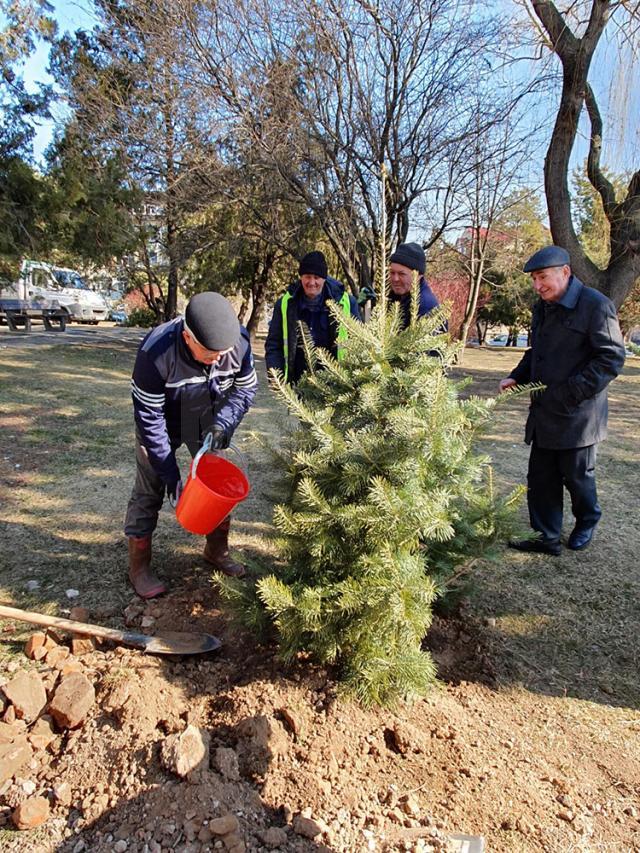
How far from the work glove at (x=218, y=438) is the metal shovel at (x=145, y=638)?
921 mm

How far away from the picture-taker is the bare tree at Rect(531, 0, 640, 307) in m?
6.68

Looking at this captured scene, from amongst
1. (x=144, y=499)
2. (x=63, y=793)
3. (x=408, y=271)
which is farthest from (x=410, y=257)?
(x=63, y=793)

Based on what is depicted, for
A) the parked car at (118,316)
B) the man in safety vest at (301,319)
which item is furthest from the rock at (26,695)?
the parked car at (118,316)

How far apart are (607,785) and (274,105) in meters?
10.0

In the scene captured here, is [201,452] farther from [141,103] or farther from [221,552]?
[141,103]

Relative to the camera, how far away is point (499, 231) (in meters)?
15.2

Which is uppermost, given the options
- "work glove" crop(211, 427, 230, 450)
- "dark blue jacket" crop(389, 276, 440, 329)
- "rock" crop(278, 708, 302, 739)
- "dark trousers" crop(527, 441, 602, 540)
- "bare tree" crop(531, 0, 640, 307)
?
"bare tree" crop(531, 0, 640, 307)

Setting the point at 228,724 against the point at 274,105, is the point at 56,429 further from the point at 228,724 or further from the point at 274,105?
the point at 274,105

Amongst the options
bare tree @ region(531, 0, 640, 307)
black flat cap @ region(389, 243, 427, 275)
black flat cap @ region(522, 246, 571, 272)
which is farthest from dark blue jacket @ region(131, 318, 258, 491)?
bare tree @ region(531, 0, 640, 307)

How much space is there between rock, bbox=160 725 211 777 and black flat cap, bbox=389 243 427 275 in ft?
8.04

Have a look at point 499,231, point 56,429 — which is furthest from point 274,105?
point 499,231

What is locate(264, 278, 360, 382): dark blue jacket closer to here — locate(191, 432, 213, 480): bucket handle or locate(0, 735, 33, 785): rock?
locate(191, 432, 213, 480): bucket handle

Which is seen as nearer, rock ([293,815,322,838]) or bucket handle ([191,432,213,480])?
rock ([293,815,322,838])

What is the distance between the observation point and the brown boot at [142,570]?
10.1 ft
